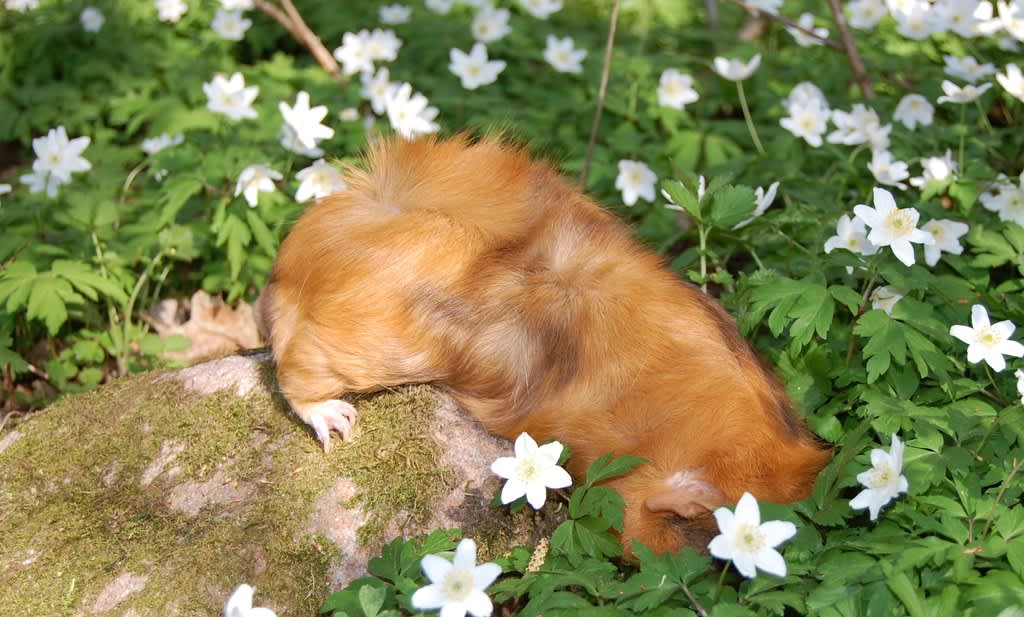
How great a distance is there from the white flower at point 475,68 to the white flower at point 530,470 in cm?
315

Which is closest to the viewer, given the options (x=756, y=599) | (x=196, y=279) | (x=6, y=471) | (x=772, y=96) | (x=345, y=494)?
(x=756, y=599)

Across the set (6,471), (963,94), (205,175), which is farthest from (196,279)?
(963,94)

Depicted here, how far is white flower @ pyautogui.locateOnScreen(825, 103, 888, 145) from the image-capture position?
4609 millimetres

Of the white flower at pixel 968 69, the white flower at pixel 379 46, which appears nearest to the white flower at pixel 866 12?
the white flower at pixel 968 69

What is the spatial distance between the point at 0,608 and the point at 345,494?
40.4 inches

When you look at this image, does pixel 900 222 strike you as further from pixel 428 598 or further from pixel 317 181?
pixel 317 181

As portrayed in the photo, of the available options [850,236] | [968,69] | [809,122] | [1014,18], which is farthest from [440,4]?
[850,236]

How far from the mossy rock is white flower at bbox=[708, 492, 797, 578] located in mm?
773

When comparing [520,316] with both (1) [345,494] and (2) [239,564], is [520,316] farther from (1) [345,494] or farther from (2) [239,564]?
(2) [239,564]

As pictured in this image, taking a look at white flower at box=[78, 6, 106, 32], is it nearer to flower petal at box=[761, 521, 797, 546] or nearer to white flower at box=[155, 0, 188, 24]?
white flower at box=[155, 0, 188, 24]

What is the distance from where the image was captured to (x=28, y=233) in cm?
470

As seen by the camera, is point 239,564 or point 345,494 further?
point 345,494

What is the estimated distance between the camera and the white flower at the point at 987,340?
3135 millimetres

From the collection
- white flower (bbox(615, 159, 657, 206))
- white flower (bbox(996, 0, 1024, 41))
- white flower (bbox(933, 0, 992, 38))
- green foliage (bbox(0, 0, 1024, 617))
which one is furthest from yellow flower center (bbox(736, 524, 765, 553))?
white flower (bbox(933, 0, 992, 38))
